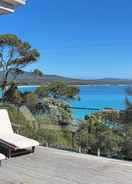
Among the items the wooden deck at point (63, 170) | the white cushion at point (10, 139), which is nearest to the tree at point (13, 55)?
the white cushion at point (10, 139)

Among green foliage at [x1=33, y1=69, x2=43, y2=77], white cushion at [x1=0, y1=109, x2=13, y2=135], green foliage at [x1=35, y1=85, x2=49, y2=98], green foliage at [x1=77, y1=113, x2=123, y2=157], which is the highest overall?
green foliage at [x1=33, y1=69, x2=43, y2=77]

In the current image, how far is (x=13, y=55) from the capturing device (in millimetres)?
19609

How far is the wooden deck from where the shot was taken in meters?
4.20

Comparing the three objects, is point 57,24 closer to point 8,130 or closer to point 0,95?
point 0,95

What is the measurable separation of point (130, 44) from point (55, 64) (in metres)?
10.3

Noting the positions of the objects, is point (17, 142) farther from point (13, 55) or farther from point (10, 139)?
point (13, 55)

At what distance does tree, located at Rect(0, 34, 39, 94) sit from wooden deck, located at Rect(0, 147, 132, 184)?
1432 centimetres

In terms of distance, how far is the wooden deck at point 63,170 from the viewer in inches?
165

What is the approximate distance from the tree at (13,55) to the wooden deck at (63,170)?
14.3 metres

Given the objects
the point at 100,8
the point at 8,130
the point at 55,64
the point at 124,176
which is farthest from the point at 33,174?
the point at 55,64

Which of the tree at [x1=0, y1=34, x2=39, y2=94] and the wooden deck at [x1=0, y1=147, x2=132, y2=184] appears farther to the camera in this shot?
the tree at [x1=0, y1=34, x2=39, y2=94]

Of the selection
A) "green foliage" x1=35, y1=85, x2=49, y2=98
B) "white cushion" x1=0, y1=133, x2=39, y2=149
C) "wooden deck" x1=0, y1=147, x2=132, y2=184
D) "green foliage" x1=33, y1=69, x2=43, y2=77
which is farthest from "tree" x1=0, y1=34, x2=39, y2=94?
"wooden deck" x1=0, y1=147, x2=132, y2=184

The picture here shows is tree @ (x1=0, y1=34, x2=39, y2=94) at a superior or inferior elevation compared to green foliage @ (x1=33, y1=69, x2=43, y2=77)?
superior

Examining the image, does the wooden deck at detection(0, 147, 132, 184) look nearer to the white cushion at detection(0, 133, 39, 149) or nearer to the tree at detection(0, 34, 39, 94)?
the white cushion at detection(0, 133, 39, 149)
